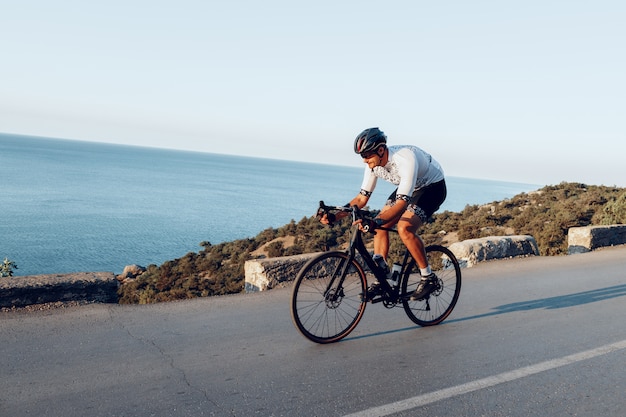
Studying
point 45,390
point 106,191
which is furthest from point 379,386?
point 106,191

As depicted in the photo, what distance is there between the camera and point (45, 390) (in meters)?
3.85

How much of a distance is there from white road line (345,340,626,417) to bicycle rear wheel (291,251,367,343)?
134 centimetres

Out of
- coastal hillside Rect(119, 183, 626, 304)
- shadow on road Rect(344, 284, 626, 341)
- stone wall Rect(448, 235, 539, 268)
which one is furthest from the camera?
coastal hillside Rect(119, 183, 626, 304)

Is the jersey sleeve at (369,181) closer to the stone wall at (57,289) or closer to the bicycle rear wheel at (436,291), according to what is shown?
the bicycle rear wheel at (436,291)

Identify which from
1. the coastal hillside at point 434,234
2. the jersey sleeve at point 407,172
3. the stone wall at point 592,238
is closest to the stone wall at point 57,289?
the jersey sleeve at point 407,172

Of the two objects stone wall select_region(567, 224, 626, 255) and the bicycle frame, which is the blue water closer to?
stone wall select_region(567, 224, 626, 255)

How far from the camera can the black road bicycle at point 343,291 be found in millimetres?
4914

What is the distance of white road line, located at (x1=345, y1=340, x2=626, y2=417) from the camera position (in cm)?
363

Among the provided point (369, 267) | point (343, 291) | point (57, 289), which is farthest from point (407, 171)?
point (57, 289)

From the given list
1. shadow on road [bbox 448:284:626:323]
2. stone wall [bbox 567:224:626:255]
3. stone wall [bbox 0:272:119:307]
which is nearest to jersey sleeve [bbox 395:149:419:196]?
shadow on road [bbox 448:284:626:323]

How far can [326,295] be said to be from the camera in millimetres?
4988

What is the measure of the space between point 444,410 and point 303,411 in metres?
0.95

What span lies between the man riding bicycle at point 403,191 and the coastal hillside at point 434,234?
8.54 m

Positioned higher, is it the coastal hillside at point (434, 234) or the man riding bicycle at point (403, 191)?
the man riding bicycle at point (403, 191)
